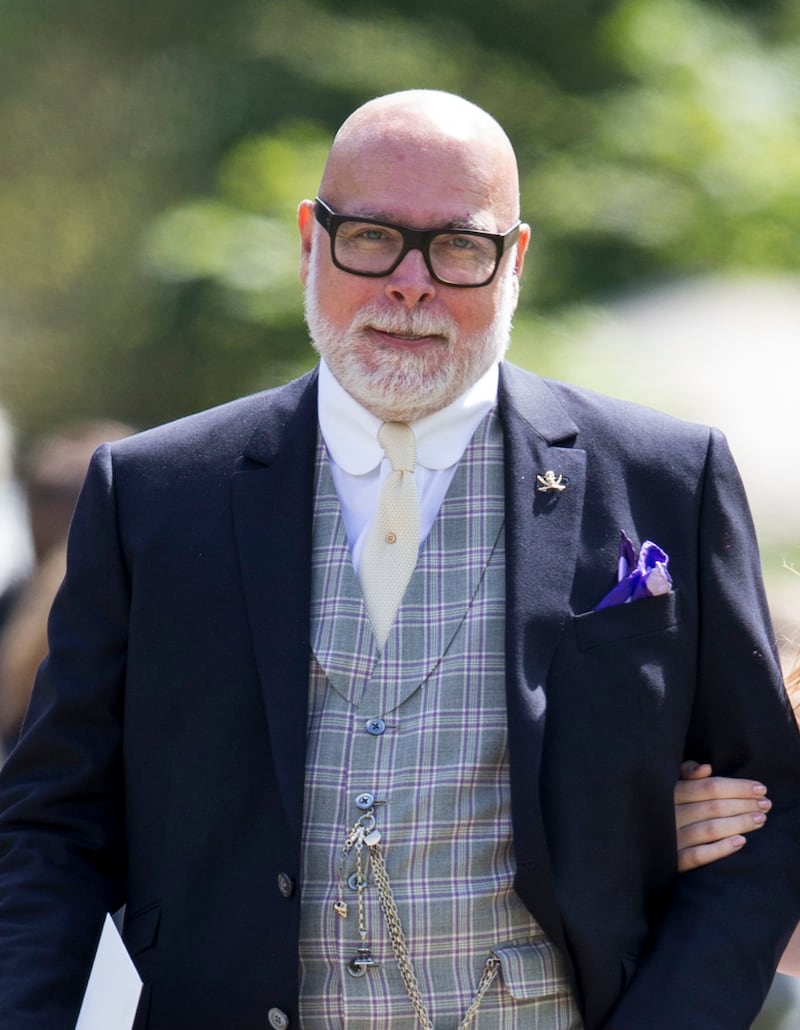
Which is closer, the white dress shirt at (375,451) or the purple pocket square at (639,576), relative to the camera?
the purple pocket square at (639,576)

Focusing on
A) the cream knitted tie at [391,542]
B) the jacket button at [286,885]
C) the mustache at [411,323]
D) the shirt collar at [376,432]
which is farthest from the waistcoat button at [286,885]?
the mustache at [411,323]

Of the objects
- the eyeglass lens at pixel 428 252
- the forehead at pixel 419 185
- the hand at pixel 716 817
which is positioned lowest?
the hand at pixel 716 817

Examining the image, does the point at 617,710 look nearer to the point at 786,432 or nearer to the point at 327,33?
the point at 786,432

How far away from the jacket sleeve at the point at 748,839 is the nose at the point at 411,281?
485 millimetres

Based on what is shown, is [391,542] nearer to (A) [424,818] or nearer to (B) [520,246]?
(A) [424,818]

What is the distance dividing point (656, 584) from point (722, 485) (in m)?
0.22

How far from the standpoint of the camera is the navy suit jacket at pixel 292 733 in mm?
2053

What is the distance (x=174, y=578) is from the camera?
218 cm

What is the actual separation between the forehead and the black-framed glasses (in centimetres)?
2

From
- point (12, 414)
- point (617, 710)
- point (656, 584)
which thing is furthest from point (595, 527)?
point (12, 414)

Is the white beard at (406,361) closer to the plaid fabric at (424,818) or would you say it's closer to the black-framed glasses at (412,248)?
the black-framed glasses at (412,248)

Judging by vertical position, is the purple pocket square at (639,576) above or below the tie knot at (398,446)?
below

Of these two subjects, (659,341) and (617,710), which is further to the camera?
A: (659,341)

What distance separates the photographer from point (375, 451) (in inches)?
90.0
